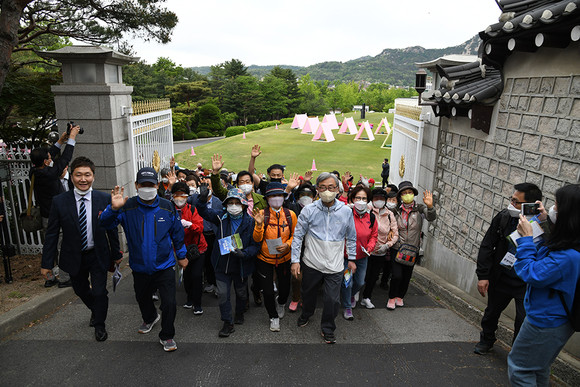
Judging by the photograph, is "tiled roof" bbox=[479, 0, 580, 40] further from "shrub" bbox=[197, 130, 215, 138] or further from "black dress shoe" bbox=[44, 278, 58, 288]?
"shrub" bbox=[197, 130, 215, 138]

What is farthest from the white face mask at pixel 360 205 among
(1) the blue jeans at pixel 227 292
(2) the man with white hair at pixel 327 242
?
(1) the blue jeans at pixel 227 292

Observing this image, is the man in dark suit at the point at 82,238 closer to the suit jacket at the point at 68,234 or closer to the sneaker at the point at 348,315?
the suit jacket at the point at 68,234

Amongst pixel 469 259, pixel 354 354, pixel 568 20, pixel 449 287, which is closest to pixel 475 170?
pixel 469 259

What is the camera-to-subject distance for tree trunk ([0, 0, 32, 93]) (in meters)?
6.23

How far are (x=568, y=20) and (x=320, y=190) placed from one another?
9.50 feet

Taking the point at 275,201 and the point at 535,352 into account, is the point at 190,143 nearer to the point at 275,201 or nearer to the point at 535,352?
the point at 275,201

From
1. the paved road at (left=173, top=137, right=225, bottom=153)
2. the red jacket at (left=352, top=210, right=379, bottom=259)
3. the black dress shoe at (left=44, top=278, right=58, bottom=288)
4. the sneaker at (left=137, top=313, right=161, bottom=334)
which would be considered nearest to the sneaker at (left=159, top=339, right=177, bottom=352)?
the sneaker at (left=137, top=313, right=161, bottom=334)

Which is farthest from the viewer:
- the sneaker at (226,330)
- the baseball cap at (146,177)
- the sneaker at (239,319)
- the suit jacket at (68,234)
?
the sneaker at (239,319)

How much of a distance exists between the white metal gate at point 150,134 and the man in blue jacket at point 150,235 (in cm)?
410

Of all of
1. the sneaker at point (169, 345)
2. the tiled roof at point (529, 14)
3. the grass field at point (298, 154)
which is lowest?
the grass field at point (298, 154)

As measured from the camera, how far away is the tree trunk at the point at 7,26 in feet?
20.4

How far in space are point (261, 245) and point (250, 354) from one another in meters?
1.24

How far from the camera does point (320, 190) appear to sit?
4523 millimetres

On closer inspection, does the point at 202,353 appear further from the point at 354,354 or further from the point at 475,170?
the point at 475,170
